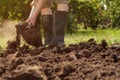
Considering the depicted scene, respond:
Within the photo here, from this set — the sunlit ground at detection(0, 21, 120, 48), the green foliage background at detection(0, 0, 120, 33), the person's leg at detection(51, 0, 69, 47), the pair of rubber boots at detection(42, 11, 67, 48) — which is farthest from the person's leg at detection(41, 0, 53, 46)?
the green foliage background at detection(0, 0, 120, 33)

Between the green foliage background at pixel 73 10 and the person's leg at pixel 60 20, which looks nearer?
the person's leg at pixel 60 20

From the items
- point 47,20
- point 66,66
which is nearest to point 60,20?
point 47,20

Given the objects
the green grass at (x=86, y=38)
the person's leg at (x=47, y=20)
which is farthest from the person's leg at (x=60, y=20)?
the green grass at (x=86, y=38)

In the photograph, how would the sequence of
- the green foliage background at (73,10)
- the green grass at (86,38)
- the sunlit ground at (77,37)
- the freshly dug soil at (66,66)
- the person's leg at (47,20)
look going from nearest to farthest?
the freshly dug soil at (66,66)
the person's leg at (47,20)
the green grass at (86,38)
the sunlit ground at (77,37)
the green foliage background at (73,10)

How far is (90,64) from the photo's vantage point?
4527 mm

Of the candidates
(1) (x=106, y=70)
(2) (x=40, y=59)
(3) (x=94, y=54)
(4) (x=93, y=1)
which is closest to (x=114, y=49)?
(3) (x=94, y=54)

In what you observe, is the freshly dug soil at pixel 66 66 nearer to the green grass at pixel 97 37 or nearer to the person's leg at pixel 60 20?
the person's leg at pixel 60 20

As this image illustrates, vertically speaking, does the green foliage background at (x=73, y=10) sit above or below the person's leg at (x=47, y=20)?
below

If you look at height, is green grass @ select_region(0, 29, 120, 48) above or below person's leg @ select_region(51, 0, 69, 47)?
below

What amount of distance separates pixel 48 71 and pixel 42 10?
10.5 ft

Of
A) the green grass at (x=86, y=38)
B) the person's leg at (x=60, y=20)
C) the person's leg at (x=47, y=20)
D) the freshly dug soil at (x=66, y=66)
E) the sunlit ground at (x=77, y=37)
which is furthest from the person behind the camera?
the sunlit ground at (x=77, y=37)

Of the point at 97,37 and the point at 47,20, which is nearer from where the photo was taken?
the point at 47,20

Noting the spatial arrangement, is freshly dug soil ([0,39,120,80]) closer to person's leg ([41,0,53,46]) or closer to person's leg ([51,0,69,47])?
person's leg ([51,0,69,47])

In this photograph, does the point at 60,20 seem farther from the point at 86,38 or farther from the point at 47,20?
the point at 86,38
